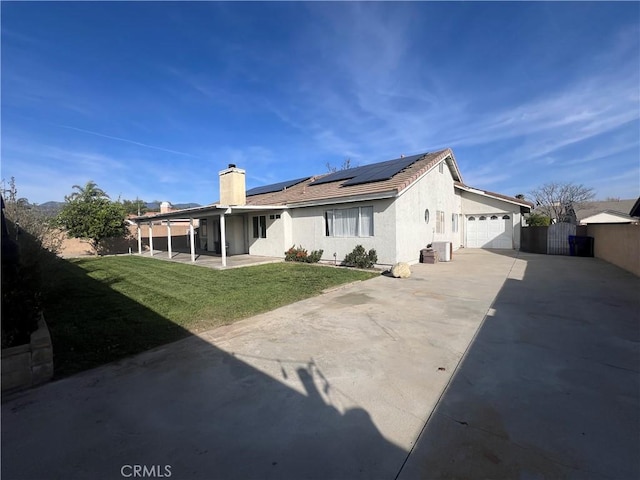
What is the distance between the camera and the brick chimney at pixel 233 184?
52.9 feet

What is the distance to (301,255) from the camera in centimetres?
1476

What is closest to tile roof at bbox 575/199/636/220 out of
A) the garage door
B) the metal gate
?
the garage door

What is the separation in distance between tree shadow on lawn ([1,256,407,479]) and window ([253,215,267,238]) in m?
13.2

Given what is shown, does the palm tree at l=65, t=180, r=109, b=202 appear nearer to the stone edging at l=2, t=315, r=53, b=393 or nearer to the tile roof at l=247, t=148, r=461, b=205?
the tile roof at l=247, t=148, r=461, b=205

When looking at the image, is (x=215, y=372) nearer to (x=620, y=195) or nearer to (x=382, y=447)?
(x=382, y=447)

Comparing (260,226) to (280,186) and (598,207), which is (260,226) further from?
(598,207)

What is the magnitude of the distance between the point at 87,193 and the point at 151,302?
61.5 feet

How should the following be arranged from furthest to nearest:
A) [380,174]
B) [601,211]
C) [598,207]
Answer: [598,207] < [601,211] < [380,174]

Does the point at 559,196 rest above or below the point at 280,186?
above

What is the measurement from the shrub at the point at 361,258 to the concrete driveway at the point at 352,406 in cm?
675

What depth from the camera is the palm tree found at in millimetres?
20484

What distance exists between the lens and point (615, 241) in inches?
491

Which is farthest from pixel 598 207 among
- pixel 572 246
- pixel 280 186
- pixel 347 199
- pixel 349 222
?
pixel 347 199

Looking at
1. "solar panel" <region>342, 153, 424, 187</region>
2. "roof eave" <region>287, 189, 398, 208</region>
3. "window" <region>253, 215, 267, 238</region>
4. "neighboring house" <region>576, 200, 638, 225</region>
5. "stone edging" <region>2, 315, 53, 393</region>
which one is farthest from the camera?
"neighboring house" <region>576, 200, 638, 225</region>
